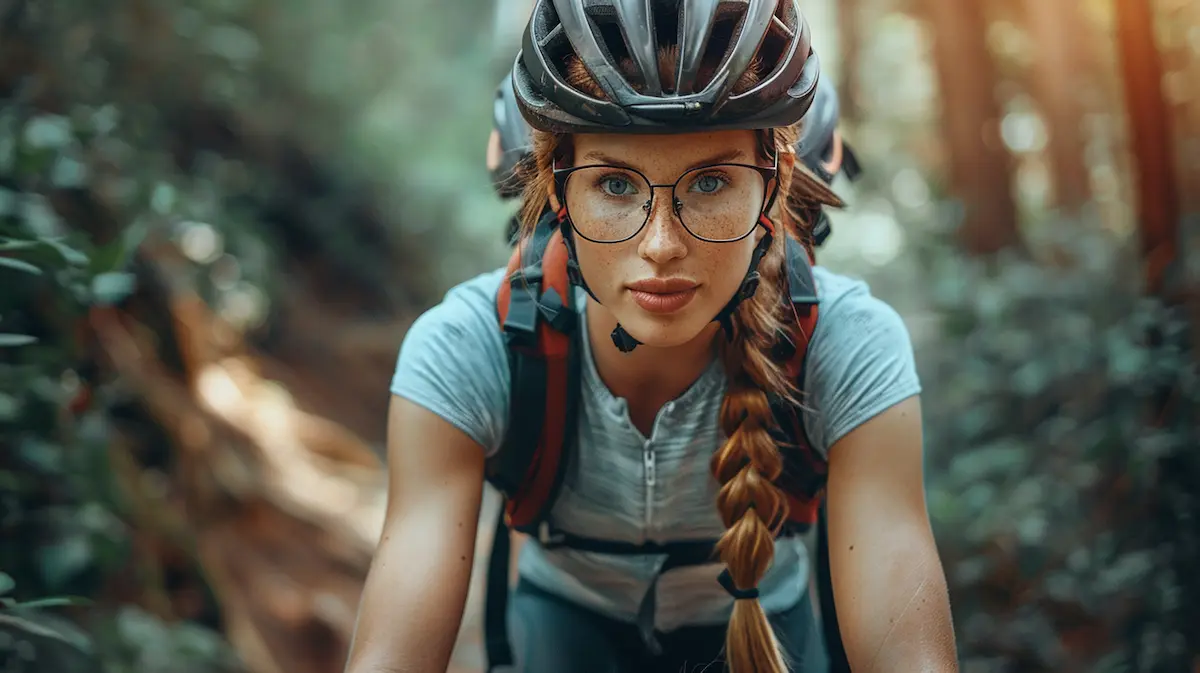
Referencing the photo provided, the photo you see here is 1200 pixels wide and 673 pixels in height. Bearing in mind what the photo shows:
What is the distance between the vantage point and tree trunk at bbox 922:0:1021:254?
605 cm

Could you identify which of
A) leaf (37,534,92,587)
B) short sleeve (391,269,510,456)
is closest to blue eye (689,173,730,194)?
short sleeve (391,269,510,456)

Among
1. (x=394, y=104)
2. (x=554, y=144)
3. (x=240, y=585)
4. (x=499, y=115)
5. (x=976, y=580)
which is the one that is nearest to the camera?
(x=554, y=144)

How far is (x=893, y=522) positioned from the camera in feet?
5.92

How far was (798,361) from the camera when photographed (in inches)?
75.0

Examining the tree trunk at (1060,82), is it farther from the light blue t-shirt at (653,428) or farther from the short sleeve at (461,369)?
the short sleeve at (461,369)

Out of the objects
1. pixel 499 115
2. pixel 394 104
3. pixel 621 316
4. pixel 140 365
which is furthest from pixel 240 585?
pixel 394 104

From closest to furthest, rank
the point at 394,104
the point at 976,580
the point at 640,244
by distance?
1. the point at 640,244
2. the point at 976,580
3. the point at 394,104

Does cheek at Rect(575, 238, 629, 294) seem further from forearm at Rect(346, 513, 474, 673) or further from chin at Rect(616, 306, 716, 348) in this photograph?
forearm at Rect(346, 513, 474, 673)

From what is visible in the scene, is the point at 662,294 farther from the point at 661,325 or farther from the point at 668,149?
the point at 668,149

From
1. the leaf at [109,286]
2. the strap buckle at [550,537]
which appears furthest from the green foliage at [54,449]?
the strap buckle at [550,537]

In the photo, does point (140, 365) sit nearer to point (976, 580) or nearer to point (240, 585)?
point (240, 585)

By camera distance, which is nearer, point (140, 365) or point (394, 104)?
point (140, 365)

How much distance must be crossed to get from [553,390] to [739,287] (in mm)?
402

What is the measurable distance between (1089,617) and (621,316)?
2.47 meters
